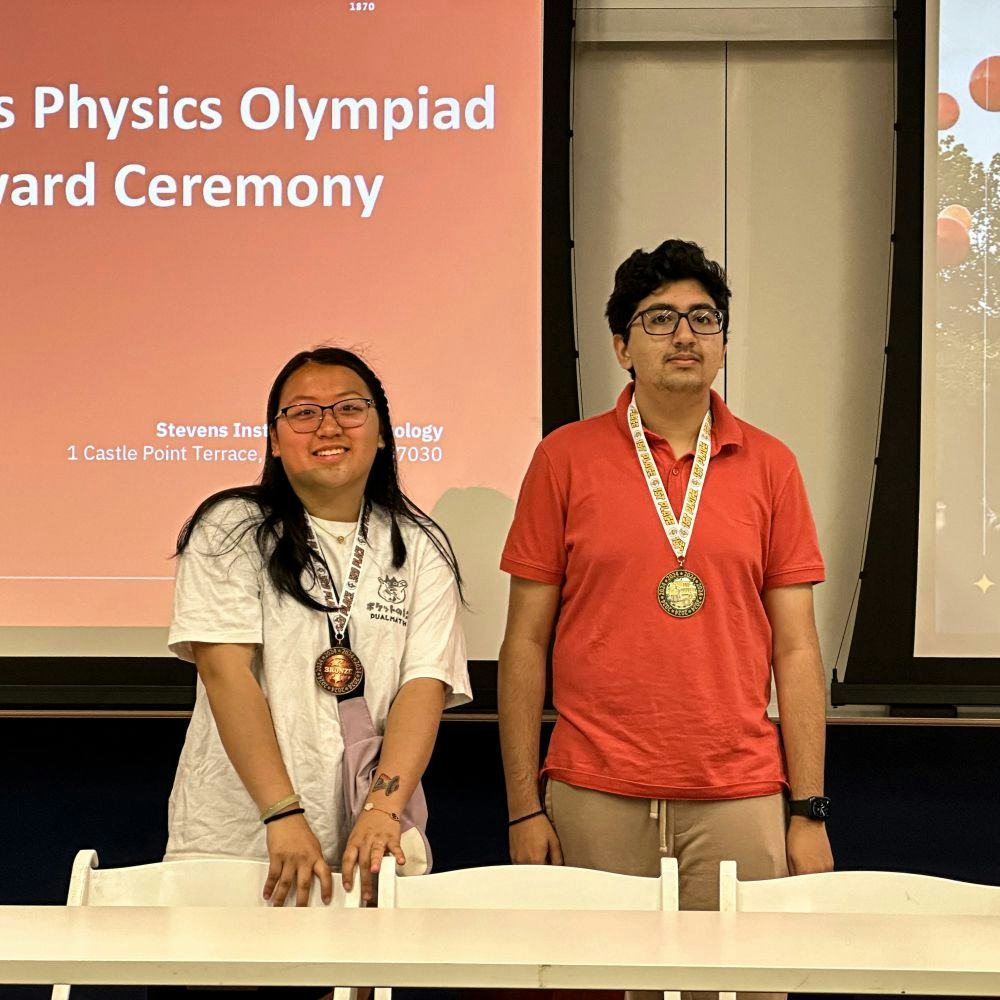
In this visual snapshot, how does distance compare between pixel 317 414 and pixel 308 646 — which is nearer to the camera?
pixel 308 646

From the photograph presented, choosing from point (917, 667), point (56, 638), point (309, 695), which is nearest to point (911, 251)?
point (917, 667)

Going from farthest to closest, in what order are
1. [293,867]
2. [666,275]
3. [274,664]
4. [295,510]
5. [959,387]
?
[959,387], [666,275], [295,510], [274,664], [293,867]

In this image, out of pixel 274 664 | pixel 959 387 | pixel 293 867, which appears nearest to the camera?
pixel 293 867

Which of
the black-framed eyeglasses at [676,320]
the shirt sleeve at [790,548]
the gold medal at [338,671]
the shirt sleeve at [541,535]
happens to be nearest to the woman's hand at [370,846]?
the gold medal at [338,671]

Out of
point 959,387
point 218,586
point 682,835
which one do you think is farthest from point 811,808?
point 959,387

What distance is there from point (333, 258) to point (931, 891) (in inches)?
84.6

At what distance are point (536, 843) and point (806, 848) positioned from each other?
508mm

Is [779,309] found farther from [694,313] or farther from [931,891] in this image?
[931,891]

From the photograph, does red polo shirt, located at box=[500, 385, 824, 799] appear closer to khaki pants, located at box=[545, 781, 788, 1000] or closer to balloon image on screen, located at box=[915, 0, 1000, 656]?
khaki pants, located at box=[545, 781, 788, 1000]

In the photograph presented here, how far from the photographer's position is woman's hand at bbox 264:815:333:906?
6.82 ft

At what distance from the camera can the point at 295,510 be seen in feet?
7.70

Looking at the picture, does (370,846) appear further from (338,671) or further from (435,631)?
(435,631)

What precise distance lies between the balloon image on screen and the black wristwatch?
1038 mm

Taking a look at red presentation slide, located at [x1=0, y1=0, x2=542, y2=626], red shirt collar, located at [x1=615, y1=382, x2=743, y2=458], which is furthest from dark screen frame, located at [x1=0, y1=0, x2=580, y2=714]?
red shirt collar, located at [x1=615, y1=382, x2=743, y2=458]
